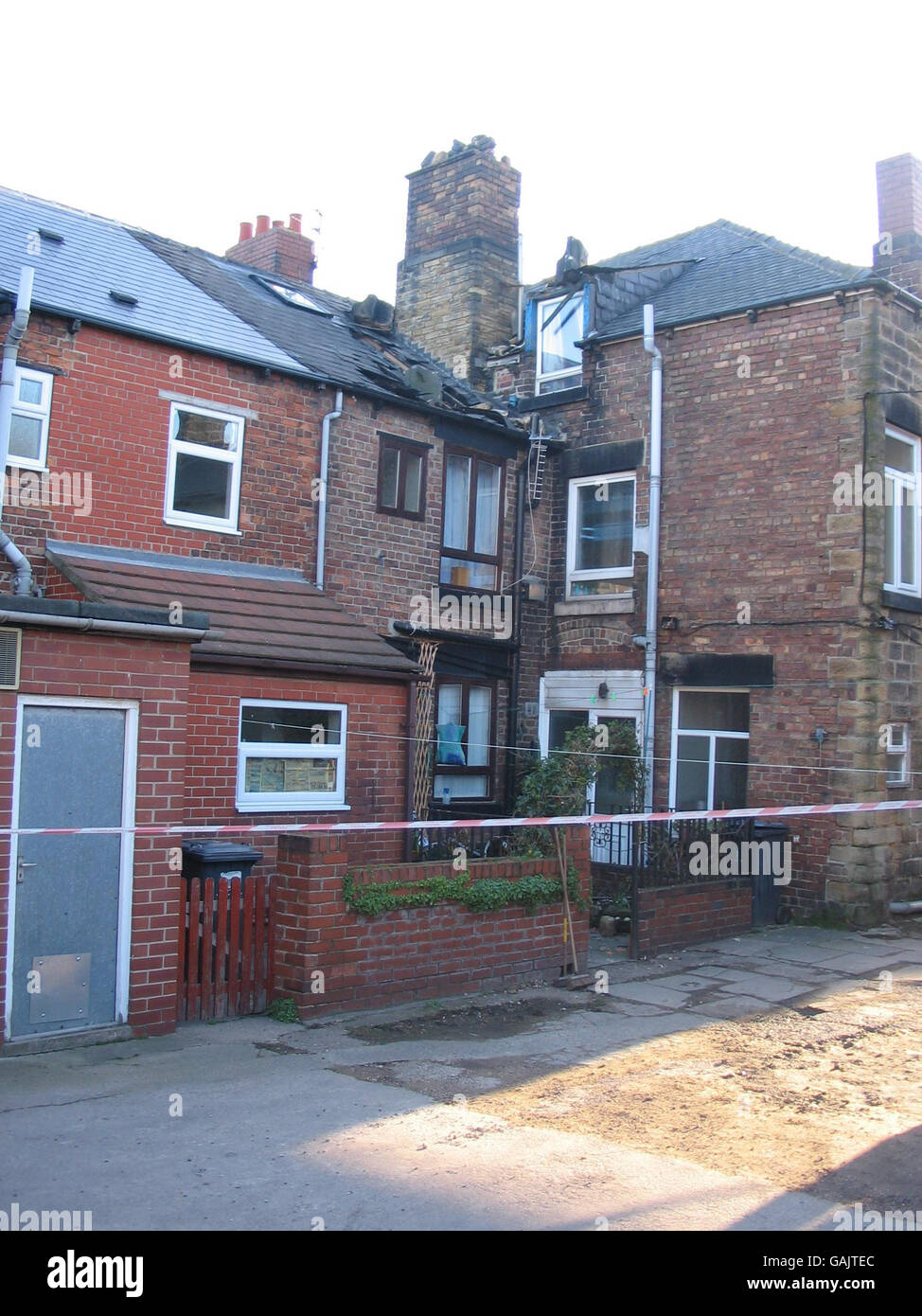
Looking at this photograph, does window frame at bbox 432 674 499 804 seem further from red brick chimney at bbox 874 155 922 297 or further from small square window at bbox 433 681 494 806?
red brick chimney at bbox 874 155 922 297

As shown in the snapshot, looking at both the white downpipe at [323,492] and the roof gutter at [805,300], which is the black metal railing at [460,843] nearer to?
the white downpipe at [323,492]

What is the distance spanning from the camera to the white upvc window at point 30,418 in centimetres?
1102

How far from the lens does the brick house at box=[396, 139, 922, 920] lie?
13.5m

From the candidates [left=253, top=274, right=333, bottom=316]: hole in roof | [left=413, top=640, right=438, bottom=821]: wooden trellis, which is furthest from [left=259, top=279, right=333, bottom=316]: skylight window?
[left=413, top=640, right=438, bottom=821]: wooden trellis

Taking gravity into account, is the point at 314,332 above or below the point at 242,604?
above

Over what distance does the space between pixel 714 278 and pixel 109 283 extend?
841cm

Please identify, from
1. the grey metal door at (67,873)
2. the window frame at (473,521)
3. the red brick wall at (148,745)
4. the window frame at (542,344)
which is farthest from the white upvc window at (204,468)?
the window frame at (542,344)

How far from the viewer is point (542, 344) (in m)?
17.4

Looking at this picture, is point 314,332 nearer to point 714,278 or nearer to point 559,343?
point 559,343

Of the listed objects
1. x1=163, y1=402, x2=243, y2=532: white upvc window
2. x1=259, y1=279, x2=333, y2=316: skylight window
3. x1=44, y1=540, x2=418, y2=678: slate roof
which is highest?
x1=259, y1=279, x2=333, y2=316: skylight window

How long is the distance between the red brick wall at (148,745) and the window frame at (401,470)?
6.63 metres

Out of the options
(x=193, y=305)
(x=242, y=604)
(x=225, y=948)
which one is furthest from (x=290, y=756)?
(x=193, y=305)

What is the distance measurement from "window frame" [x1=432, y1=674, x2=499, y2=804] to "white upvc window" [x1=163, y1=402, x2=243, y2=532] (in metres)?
3.65
